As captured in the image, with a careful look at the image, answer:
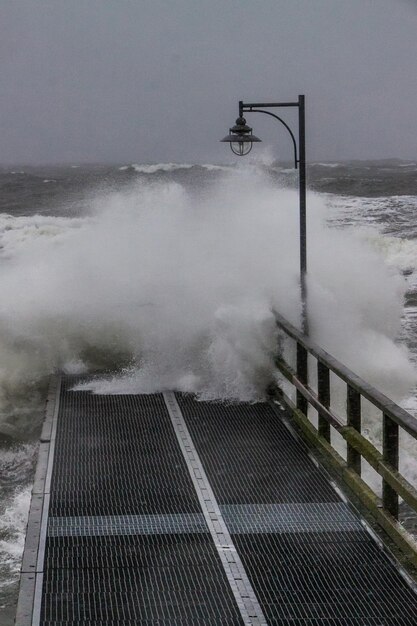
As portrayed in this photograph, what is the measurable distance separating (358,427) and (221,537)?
1.66 m

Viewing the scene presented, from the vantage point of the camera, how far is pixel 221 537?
7082 millimetres

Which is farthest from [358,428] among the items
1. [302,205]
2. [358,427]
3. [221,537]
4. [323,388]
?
[302,205]

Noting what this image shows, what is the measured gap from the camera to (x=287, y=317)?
11.5 m

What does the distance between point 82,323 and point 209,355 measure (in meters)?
2.20

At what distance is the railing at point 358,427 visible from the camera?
702 centimetres

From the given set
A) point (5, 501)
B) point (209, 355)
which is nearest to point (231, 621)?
point (5, 501)

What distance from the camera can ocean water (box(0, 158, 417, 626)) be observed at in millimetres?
11406

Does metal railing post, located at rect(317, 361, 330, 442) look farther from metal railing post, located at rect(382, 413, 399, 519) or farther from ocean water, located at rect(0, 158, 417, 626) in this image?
metal railing post, located at rect(382, 413, 399, 519)

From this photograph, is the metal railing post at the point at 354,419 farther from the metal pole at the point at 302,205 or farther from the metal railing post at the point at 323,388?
the metal pole at the point at 302,205

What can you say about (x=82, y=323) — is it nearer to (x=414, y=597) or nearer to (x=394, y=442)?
(x=394, y=442)

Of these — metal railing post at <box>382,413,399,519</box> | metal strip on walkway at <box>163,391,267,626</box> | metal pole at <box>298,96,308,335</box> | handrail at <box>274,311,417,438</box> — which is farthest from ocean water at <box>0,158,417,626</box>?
metal railing post at <box>382,413,399,519</box>

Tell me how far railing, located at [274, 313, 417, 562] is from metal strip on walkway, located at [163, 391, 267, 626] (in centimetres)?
108

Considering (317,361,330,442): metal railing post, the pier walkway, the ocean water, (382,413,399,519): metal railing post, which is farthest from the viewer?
the ocean water

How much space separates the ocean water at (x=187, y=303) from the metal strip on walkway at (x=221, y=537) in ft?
5.16
